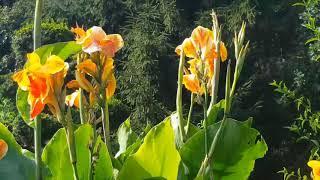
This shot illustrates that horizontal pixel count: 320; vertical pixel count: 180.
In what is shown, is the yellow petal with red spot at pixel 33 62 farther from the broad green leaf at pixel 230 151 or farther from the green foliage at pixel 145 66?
the green foliage at pixel 145 66

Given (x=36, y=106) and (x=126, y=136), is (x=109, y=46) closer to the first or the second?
(x=36, y=106)

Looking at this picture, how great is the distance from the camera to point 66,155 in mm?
806

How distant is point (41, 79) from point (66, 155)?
0.15m

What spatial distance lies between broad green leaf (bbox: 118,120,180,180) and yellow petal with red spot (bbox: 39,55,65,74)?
0.52 feet

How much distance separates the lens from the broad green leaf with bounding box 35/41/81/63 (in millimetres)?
721

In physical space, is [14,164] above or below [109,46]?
below

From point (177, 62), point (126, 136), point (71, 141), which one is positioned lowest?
point (177, 62)

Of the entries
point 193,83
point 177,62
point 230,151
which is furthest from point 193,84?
point 177,62

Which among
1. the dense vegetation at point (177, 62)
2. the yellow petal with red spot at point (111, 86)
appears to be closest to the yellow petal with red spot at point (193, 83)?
the yellow petal with red spot at point (111, 86)

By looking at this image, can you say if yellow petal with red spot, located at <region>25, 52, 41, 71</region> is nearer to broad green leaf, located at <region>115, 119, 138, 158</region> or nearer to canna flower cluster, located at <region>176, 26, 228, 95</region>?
canna flower cluster, located at <region>176, 26, 228, 95</region>

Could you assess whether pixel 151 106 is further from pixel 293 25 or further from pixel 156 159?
pixel 156 159

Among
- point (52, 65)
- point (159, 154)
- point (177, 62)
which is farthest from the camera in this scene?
point (177, 62)

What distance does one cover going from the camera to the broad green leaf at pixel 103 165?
0.79m

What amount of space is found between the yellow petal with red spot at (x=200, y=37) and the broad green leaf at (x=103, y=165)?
0.18 meters
